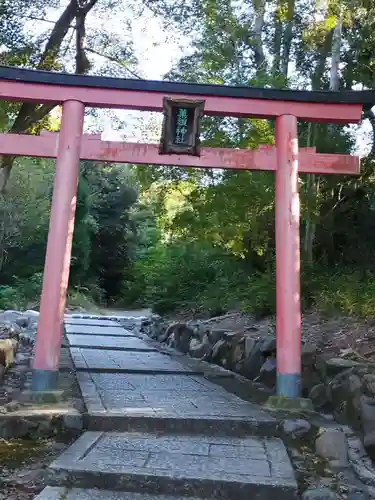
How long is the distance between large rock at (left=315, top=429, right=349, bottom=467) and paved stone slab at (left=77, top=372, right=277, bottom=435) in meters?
0.51

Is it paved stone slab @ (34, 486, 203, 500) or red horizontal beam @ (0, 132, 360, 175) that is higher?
red horizontal beam @ (0, 132, 360, 175)

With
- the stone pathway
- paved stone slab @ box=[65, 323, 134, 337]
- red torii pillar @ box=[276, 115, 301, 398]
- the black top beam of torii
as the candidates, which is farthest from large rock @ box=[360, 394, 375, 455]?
paved stone slab @ box=[65, 323, 134, 337]

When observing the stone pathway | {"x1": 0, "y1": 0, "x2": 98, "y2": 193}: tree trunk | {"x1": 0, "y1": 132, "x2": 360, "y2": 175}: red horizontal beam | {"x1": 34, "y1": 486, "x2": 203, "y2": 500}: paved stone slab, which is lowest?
{"x1": 34, "y1": 486, "x2": 203, "y2": 500}: paved stone slab

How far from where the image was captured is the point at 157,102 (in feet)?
17.9

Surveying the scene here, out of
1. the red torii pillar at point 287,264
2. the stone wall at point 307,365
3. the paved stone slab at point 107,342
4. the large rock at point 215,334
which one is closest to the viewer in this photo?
the stone wall at point 307,365

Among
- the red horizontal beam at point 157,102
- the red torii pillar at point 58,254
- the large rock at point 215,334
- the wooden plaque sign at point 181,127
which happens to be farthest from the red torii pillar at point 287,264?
the large rock at point 215,334

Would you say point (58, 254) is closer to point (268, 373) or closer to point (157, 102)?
point (157, 102)

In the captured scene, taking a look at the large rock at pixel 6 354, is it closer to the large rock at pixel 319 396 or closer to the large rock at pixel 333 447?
the large rock at pixel 319 396

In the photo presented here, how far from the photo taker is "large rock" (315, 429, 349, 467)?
11.6 ft

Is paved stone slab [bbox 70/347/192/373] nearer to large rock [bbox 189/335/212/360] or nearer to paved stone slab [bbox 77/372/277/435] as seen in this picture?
large rock [bbox 189/335/212/360]

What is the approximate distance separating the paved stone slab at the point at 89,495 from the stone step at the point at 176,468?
0.05 metres

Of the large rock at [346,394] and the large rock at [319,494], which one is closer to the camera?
the large rock at [319,494]

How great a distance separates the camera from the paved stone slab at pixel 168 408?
162 inches

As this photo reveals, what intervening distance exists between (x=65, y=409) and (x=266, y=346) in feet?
9.55
